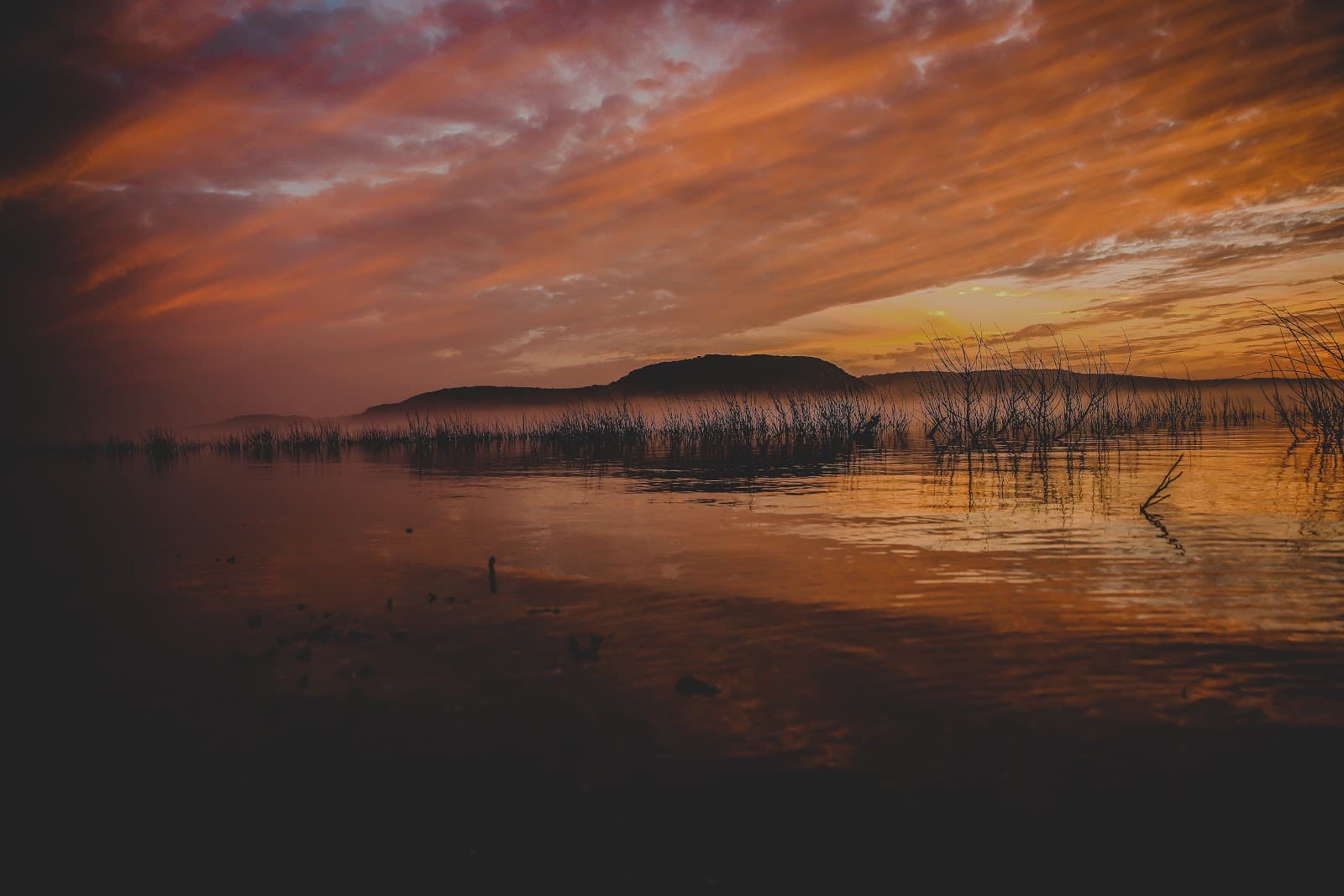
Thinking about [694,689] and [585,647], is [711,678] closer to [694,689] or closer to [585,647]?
[694,689]

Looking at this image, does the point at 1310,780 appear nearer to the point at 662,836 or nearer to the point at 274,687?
the point at 662,836

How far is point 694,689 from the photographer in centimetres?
353

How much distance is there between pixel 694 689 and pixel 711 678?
20cm

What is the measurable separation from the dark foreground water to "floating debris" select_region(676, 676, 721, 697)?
0.05m

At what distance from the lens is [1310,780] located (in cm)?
254

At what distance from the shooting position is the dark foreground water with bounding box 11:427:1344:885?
255cm

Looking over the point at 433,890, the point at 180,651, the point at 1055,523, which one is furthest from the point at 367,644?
the point at 1055,523

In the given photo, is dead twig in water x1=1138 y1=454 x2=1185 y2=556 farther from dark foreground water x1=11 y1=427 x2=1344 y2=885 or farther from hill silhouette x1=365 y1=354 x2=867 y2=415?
hill silhouette x1=365 y1=354 x2=867 y2=415

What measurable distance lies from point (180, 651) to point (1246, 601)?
6.64 meters

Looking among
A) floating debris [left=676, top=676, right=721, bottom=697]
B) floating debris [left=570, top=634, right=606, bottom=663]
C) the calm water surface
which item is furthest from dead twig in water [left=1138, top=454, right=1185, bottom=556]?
floating debris [left=570, top=634, right=606, bottom=663]

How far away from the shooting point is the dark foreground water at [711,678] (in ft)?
8.38

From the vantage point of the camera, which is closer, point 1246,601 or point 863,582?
point 1246,601

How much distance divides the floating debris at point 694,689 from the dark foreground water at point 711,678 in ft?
0.15

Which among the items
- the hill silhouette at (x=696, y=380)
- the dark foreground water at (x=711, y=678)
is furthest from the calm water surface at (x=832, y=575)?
the hill silhouette at (x=696, y=380)
